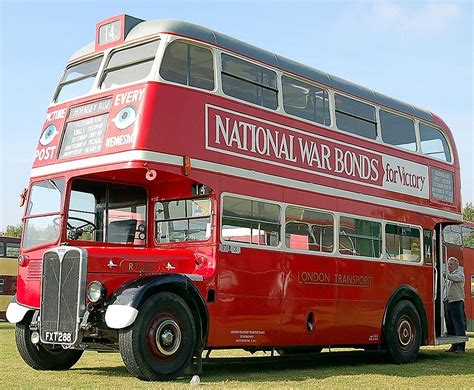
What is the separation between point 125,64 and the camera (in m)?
10.7

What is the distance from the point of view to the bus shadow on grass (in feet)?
34.7

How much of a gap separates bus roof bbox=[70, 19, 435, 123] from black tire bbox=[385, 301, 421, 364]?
3.73m

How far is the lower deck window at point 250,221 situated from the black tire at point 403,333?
3.25 metres

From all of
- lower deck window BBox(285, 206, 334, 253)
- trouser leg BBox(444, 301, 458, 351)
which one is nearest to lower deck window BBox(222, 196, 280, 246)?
lower deck window BBox(285, 206, 334, 253)

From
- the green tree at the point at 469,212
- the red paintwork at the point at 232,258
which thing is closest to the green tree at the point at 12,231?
the green tree at the point at 469,212

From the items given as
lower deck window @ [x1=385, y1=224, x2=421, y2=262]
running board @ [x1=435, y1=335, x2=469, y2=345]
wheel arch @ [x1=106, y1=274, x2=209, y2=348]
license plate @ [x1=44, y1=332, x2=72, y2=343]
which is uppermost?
lower deck window @ [x1=385, y1=224, x2=421, y2=262]

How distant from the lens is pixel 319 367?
40.6 feet

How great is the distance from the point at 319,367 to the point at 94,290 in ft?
14.6

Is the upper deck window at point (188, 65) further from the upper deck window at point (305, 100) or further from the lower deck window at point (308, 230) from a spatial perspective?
the lower deck window at point (308, 230)

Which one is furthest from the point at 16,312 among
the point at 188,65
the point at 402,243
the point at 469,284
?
the point at 469,284

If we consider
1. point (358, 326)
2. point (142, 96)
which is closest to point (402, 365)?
point (358, 326)

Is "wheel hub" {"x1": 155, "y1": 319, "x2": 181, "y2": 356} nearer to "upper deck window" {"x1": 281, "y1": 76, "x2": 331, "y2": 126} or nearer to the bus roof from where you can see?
the bus roof

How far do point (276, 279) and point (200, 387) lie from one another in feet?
9.48

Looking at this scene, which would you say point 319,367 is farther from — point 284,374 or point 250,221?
point 250,221
